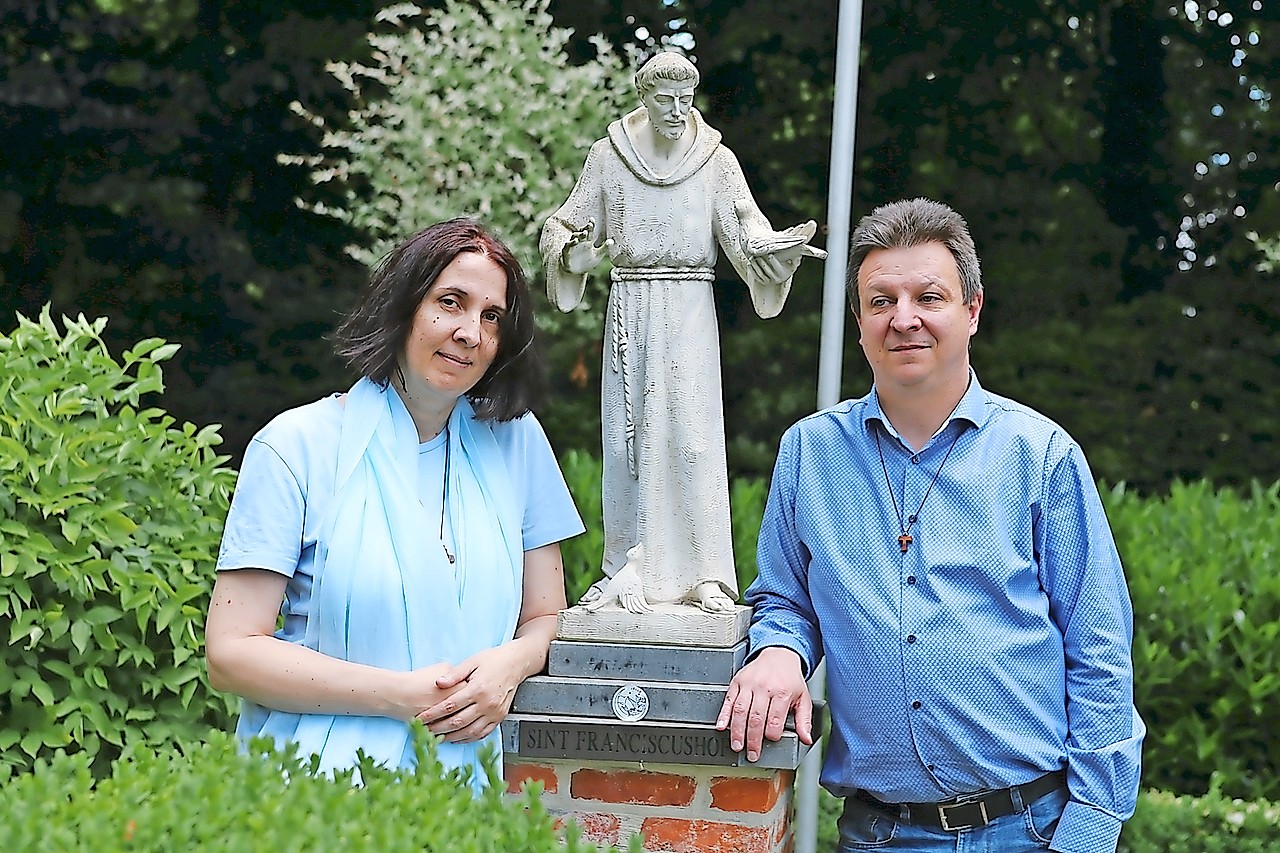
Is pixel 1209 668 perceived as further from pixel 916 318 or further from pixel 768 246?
pixel 916 318

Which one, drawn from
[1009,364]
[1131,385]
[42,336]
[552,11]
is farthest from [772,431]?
[42,336]

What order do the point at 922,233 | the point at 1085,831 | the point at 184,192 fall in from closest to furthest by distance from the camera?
the point at 1085,831, the point at 922,233, the point at 184,192

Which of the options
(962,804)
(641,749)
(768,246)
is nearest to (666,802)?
(641,749)

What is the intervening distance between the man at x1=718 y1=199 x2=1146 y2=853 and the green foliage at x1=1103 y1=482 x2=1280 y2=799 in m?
2.72

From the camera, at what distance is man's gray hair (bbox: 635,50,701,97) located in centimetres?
276

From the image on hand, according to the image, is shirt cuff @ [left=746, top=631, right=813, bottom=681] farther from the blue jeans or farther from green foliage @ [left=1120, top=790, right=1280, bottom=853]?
green foliage @ [left=1120, top=790, right=1280, bottom=853]

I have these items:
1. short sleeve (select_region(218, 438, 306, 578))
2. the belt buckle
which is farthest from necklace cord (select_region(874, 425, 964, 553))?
short sleeve (select_region(218, 438, 306, 578))

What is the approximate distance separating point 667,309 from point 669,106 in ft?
1.29

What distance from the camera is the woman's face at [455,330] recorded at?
8.28ft

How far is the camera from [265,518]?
8.00 ft

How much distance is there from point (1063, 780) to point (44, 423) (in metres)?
2.42

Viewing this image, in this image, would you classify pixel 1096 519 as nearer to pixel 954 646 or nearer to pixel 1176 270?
pixel 954 646

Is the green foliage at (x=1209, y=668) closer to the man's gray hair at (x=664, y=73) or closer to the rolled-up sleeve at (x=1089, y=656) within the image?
the rolled-up sleeve at (x=1089, y=656)

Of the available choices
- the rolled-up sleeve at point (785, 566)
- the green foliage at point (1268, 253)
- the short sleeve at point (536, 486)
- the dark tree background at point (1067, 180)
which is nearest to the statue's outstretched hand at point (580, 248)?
the short sleeve at point (536, 486)
